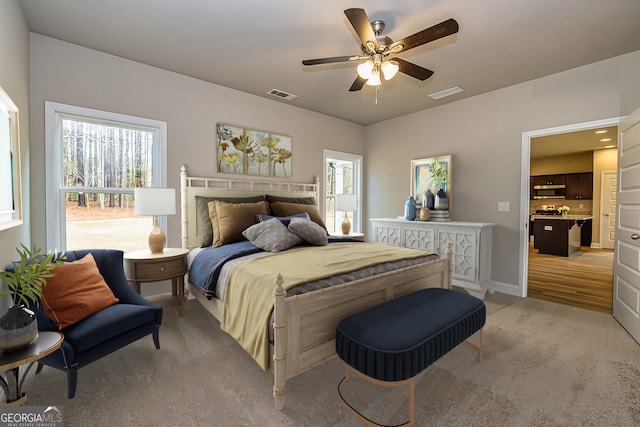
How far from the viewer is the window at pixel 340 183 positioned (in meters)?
5.25

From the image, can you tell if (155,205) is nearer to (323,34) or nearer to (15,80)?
(15,80)

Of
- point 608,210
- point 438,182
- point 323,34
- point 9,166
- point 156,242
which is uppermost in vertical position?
point 323,34

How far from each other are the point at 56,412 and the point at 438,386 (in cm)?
226

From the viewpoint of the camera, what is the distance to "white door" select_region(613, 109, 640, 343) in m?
2.57

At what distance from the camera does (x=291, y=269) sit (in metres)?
2.13

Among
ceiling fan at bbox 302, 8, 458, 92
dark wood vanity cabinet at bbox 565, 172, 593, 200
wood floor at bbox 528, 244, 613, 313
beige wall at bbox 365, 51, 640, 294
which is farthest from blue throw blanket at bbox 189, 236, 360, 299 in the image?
dark wood vanity cabinet at bbox 565, 172, 593, 200

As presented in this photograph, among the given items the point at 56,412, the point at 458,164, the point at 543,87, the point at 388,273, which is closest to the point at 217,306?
the point at 56,412

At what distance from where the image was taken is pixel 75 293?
1980 mm

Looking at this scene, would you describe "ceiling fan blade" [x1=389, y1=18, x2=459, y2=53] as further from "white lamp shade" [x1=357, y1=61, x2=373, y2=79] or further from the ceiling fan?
"white lamp shade" [x1=357, y1=61, x2=373, y2=79]

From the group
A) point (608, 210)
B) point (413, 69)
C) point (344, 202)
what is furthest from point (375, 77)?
point (608, 210)

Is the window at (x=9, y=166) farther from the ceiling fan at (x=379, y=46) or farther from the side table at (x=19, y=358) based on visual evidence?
the ceiling fan at (x=379, y=46)

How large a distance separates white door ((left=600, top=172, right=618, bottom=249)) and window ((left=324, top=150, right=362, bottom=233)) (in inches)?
263

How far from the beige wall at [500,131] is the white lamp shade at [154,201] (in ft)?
11.9

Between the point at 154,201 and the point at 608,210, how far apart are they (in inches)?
393
